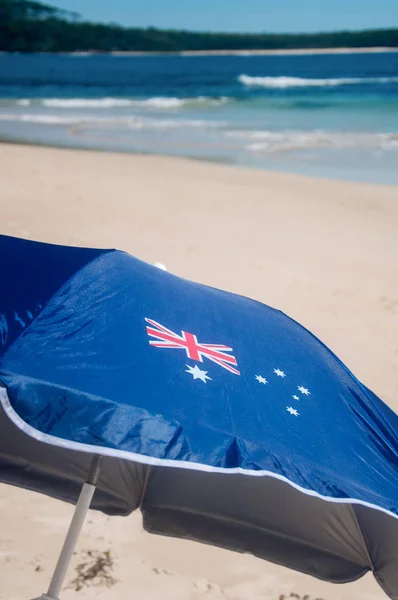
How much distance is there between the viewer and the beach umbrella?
1958 millimetres

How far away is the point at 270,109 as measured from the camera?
28062mm

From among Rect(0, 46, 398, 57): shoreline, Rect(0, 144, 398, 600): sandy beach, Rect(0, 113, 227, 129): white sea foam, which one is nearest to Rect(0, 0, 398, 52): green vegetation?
Rect(0, 46, 398, 57): shoreline

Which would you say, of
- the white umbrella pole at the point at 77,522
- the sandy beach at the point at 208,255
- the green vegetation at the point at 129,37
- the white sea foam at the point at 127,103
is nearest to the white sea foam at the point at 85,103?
the white sea foam at the point at 127,103

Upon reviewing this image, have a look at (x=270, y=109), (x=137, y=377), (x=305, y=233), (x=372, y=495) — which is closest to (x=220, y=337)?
(x=137, y=377)

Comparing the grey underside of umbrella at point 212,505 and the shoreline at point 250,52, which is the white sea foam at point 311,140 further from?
the shoreline at point 250,52

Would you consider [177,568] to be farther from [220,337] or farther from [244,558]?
[220,337]

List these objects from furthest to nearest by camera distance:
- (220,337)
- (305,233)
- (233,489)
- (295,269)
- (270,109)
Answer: (270,109) < (305,233) < (295,269) < (233,489) < (220,337)

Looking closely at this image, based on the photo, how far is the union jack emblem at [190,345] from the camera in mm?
2365

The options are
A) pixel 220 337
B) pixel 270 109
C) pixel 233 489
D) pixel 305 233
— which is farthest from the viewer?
pixel 270 109

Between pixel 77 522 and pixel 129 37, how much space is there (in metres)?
117

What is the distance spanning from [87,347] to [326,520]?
1.46 m

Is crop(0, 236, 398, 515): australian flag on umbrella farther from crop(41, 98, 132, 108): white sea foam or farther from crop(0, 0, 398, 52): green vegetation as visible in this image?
crop(0, 0, 398, 52): green vegetation

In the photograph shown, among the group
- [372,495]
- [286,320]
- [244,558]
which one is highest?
[286,320]

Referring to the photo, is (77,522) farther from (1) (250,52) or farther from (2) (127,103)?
(1) (250,52)
